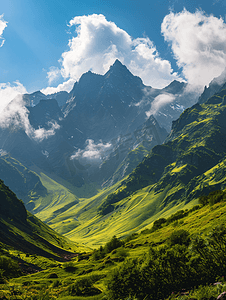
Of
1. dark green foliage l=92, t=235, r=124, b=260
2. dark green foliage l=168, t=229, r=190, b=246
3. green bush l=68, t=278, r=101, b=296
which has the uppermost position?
green bush l=68, t=278, r=101, b=296

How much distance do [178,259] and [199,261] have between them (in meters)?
3.99

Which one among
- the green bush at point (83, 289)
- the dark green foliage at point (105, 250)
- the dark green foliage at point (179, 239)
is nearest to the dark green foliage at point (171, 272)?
the green bush at point (83, 289)

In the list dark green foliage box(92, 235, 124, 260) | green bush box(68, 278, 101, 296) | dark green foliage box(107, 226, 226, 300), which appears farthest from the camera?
dark green foliage box(92, 235, 124, 260)

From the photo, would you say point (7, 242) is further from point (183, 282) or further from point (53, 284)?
point (183, 282)

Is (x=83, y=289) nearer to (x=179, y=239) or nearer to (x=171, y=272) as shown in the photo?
(x=171, y=272)

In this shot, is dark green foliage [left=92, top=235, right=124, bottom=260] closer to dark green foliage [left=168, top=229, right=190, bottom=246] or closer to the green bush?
dark green foliage [left=168, top=229, right=190, bottom=246]

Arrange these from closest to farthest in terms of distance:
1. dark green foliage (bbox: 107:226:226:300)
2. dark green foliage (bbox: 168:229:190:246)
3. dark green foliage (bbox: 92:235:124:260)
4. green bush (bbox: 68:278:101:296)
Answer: dark green foliage (bbox: 107:226:226:300), green bush (bbox: 68:278:101:296), dark green foliage (bbox: 168:229:190:246), dark green foliage (bbox: 92:235:124:260)

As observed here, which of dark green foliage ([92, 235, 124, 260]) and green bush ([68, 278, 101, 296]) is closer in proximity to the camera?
green bush ([68, 278, 101, 296])

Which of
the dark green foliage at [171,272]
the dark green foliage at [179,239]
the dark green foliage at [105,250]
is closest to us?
the dark green foliage at [171,272]

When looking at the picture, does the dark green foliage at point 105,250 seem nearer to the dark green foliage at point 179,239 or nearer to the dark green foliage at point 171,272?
the dark green foliage at point 179,239

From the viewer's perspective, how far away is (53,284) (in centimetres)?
7100

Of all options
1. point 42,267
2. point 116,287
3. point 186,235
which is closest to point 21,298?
point 116,287

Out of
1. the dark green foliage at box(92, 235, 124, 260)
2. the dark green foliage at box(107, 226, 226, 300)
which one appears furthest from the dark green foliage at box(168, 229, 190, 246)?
the dark green foliage at box(92, 235, 124, 260)

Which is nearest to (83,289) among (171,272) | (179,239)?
(171,272)
